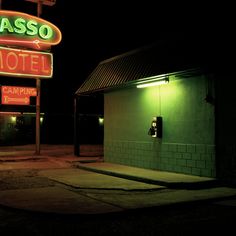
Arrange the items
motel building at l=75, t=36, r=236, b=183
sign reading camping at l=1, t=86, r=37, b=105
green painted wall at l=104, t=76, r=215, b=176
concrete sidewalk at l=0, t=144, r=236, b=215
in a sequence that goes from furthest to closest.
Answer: sign reading camping at l=1, t=86, r=37, b=105 < green painted wall at l=104, t=76, r=215, b=176 < motel building at l=75, t=36, r=236, b=183 < concrete sidewalk at l=0, t=144, r=236, b=215

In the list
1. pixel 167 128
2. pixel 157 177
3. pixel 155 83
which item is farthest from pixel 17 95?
pixel 157 177

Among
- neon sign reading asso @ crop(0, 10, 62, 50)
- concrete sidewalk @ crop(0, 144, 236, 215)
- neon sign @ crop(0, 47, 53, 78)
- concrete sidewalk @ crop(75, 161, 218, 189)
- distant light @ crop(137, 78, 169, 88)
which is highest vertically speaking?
neon sign reading asso @ crop(0, 10, 62, 50)

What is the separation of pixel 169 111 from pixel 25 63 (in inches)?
434

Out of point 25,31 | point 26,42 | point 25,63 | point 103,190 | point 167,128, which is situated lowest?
point 103,190

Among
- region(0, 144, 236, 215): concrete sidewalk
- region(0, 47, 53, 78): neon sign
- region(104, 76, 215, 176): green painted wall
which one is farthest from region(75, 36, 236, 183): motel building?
region(0, 47, 53, 78): neon sign

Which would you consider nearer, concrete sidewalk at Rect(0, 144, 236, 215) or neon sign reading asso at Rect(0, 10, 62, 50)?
concrete sidewalk at Rect(0, 144, 236, 215)

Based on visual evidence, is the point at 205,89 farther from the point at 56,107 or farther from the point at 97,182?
the point at 56,107

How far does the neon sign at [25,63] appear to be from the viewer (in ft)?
72.9

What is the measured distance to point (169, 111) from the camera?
14.8m

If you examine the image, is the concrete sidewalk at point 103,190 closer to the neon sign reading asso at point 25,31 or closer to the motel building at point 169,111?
the motel building at point 169,111

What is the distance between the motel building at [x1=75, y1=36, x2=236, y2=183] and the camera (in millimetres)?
12633

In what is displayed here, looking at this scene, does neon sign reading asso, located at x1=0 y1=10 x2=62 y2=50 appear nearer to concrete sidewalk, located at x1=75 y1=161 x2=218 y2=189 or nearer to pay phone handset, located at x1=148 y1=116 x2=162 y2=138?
concrete sidewalk, located at x1=75 y1=161 x2=218 y2=189

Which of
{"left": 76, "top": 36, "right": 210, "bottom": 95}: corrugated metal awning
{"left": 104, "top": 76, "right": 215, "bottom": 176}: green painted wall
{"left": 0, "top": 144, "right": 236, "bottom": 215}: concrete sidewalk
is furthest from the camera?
{"left": 76, "top": 36, "right": 210, "bottom": 95}: corrugated metal awning

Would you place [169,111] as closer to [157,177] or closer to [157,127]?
[157,127]
